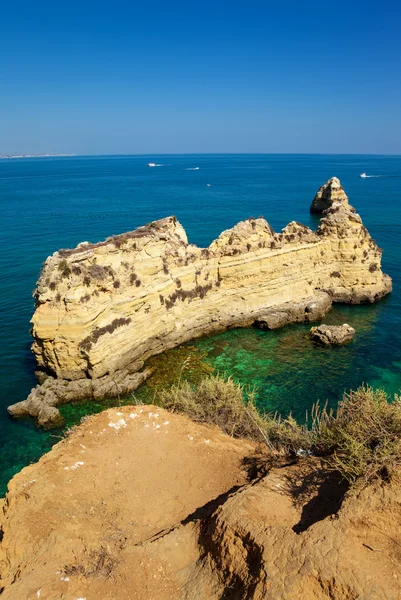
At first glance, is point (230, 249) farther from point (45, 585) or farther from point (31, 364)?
point (45, 585)

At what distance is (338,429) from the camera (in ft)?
28.9

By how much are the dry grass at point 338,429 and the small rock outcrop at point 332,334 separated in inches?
489

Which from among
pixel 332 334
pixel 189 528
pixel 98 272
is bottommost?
pixel 332 334

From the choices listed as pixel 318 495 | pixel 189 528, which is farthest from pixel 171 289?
pixel 318 495

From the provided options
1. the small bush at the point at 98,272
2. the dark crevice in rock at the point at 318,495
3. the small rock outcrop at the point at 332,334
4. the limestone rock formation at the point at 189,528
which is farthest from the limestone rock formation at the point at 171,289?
the dark crevice in rock at the point at 318,495

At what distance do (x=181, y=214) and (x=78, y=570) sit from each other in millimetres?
58526

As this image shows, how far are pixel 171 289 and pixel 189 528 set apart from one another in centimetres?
1737

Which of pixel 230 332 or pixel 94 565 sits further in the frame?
pixel 230 332

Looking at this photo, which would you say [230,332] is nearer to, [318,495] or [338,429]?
[338,429]

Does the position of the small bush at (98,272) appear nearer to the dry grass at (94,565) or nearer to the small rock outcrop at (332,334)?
the small rock outcrop at (332,334)

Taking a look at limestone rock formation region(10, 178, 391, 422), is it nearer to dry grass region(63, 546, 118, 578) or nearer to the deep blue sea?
the deep blue sea

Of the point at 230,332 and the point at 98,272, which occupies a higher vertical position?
the point at 98,272

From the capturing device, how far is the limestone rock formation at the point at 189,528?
6172 mm

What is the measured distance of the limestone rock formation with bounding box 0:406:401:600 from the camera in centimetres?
617
